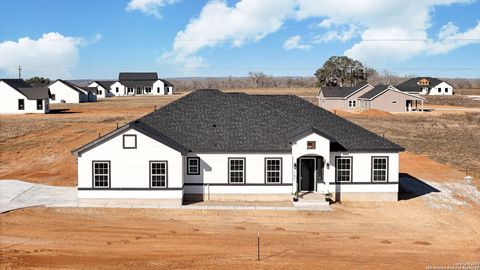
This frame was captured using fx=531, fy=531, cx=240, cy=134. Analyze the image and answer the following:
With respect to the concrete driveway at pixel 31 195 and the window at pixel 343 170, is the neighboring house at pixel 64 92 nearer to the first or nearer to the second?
the concrete driveway at pixel 31 195

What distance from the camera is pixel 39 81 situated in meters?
144

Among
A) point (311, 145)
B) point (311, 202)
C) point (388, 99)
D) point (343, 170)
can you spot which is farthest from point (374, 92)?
point (311, 202)

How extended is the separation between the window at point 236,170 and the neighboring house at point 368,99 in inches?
2153

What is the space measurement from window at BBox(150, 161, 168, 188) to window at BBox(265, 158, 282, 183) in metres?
5.35

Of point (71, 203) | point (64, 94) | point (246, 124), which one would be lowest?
point (71, 203)

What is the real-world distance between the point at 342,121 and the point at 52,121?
125ft

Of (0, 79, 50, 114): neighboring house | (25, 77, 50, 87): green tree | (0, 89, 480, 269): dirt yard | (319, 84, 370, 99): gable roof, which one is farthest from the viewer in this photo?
(25, 77, 50, 87): green tree

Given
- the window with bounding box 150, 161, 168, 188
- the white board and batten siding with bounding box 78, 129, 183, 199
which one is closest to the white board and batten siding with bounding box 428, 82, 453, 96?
the white board and batten siding with bounding box 78, 129, 183, 199

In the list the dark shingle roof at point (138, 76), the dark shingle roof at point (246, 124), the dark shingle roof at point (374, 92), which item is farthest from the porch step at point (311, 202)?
the dark shingle roof at point (138, 76)

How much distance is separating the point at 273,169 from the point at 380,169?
577 centimetres

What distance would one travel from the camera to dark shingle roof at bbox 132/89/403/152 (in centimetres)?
2845

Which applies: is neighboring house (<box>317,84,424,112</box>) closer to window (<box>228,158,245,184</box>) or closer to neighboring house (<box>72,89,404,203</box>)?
neighboring house (<box>72,89,404,203</box>)

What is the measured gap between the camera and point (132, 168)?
26906 mm

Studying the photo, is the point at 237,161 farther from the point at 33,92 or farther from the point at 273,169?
the point at 33,92
